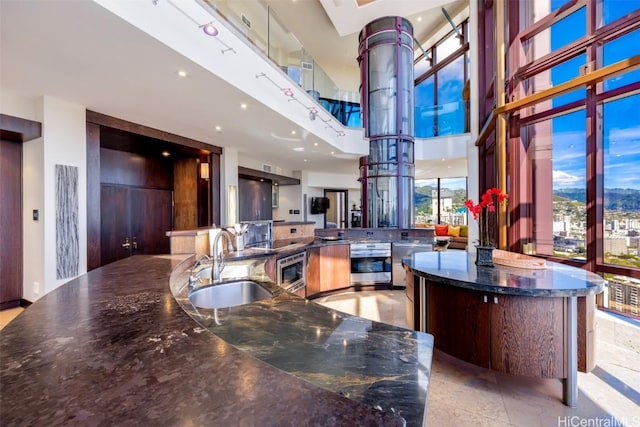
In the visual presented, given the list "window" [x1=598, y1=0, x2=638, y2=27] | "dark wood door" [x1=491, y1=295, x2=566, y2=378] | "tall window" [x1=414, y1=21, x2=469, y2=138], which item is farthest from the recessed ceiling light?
"tall window" [x1=414, y1=21, x2=469, y2=138]

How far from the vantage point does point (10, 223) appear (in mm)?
3875

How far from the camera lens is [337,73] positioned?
426 inches

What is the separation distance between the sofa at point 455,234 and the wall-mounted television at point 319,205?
13.0 feet

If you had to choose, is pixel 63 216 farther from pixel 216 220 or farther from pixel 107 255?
pixel 216 220

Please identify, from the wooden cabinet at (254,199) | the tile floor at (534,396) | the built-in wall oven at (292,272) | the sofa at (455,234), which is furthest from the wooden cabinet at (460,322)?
the sofa at (455,234)

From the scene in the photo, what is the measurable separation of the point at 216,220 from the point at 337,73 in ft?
25.5

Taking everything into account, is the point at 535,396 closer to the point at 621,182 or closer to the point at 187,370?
the point at 621,182

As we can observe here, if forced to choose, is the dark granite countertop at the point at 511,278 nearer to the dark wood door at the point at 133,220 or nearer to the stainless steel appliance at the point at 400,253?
the stainless steel appliance at the point at 400,253

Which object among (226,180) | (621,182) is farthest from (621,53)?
(226,180)

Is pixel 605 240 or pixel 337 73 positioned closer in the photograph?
pixel 605 240

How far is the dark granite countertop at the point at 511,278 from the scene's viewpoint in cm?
192

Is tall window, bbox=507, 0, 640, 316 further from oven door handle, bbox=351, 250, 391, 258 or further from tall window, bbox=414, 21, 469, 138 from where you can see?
tall window, bbox=414, 21, 469, 138

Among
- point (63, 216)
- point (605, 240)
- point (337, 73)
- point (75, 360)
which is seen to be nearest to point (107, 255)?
point (63, 216)

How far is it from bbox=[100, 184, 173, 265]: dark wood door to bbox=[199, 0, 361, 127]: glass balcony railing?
3.77 m
